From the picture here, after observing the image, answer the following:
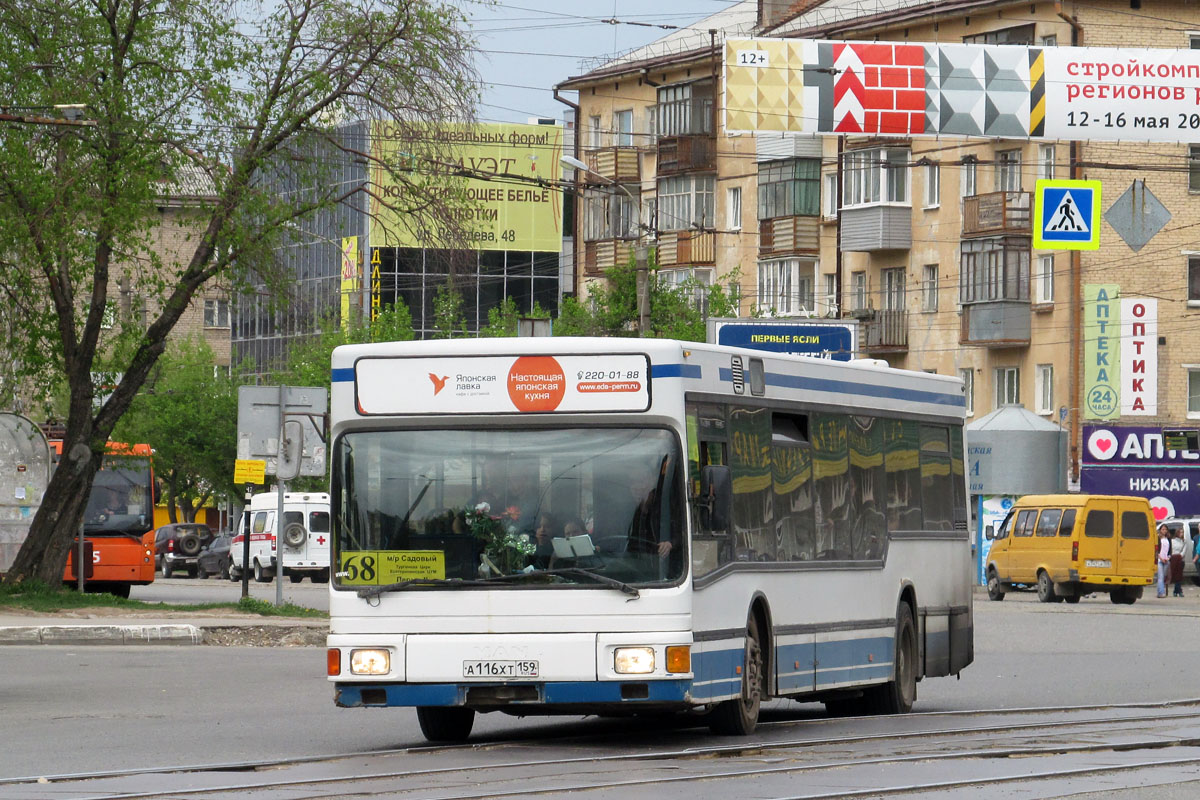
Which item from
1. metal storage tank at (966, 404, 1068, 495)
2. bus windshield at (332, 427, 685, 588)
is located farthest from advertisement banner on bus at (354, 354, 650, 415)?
metal storage tank at (966, 404, 1068, 495)

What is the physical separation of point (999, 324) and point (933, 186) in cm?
546

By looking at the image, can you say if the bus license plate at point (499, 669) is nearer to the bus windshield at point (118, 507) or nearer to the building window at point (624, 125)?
the bus windshield at point (118, 507)

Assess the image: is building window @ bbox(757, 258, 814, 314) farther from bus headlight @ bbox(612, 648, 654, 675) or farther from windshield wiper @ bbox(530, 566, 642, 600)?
bus headlight @ bbox(612, 648, 654, 675)

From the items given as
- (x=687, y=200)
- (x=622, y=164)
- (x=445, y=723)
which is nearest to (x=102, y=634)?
(x=445, y=723)

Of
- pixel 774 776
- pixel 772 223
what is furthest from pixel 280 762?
pixel 772 223

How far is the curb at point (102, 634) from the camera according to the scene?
26297 mm

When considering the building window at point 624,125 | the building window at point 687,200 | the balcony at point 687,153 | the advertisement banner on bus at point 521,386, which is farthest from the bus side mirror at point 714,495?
the building window at point 624,125

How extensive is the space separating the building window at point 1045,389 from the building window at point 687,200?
1609 centimetres

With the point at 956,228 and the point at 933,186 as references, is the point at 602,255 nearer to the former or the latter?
the point at 933,186

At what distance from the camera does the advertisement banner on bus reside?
13.5 meters

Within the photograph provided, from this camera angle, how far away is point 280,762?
41.5ft

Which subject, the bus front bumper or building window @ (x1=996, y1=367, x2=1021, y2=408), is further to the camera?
building window @ (x1=996, y1=367, x2=1021, y2=408)

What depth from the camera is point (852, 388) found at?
16.6 metres

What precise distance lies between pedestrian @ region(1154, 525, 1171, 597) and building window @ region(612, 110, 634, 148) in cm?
3414
